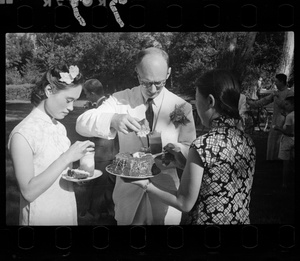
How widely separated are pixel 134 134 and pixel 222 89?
0.89 metres

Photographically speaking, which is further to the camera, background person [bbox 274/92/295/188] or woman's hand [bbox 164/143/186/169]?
background person [bbox 274/92/295/188]

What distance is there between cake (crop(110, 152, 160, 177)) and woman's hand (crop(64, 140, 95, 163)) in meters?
0.28

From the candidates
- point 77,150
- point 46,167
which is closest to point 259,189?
point 77,150

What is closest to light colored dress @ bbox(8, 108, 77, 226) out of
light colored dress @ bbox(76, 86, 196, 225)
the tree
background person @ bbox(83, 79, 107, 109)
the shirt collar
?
light colored dress @ bbox(76, 86, 196, 225)

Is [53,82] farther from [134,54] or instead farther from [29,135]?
[134,54]

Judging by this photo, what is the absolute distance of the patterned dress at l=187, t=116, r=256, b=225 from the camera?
437 cm

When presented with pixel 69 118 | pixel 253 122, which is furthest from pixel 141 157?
pixel 253 122

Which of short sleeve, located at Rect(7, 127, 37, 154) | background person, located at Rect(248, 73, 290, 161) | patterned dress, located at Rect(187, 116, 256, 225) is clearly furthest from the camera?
background person, located at Rect(248, 73, 290, 161)

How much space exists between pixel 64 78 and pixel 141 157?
99cm

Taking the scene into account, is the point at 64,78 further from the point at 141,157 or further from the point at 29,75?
the point at 141,157

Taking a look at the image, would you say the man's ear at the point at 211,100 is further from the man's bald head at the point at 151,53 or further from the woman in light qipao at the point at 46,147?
the woman in light qipao at the point at 46,147

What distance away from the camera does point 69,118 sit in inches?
180

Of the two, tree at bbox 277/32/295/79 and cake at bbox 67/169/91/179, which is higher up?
tree at bbox 277/32/295/79

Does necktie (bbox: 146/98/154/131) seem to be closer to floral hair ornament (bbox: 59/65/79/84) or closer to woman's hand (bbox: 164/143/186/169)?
woman's hand (bbox: 164/143/186/169)
